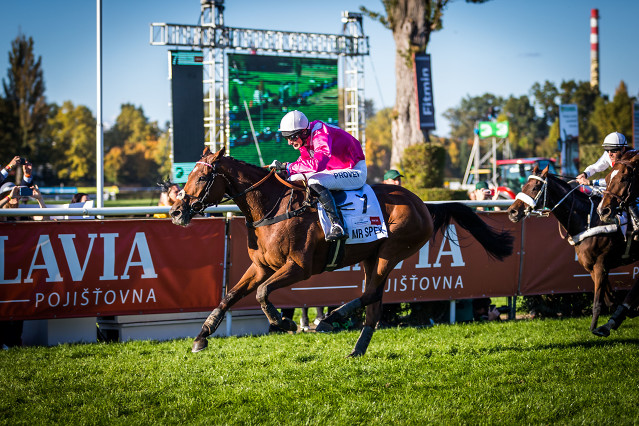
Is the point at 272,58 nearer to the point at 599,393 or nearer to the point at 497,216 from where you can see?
the point at 497,216

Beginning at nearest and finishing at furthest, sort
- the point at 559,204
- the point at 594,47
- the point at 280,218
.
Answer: the point at 280,218 → the point at 559,204 → the point at 594,47

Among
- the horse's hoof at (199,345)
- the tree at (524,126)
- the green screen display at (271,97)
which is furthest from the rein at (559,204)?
the tree at (524,126)

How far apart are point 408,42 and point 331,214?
15.7 m

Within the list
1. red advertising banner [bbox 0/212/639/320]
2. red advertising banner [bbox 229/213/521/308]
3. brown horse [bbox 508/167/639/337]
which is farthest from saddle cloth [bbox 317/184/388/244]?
red advertising banner [bbox 229/213/521/308]

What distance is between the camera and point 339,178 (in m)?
6.46

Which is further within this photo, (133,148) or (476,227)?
(133,148)

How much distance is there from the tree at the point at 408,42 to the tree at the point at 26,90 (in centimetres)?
4294

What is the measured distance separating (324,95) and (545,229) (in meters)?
17.1

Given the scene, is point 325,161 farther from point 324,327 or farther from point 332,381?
point 332,381

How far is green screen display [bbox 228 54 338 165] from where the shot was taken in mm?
24109

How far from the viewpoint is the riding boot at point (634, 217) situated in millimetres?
7651

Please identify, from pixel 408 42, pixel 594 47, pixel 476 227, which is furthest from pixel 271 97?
pixel 594 47

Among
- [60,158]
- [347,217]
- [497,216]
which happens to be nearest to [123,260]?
[347,217]

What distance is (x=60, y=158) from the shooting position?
57.5m
